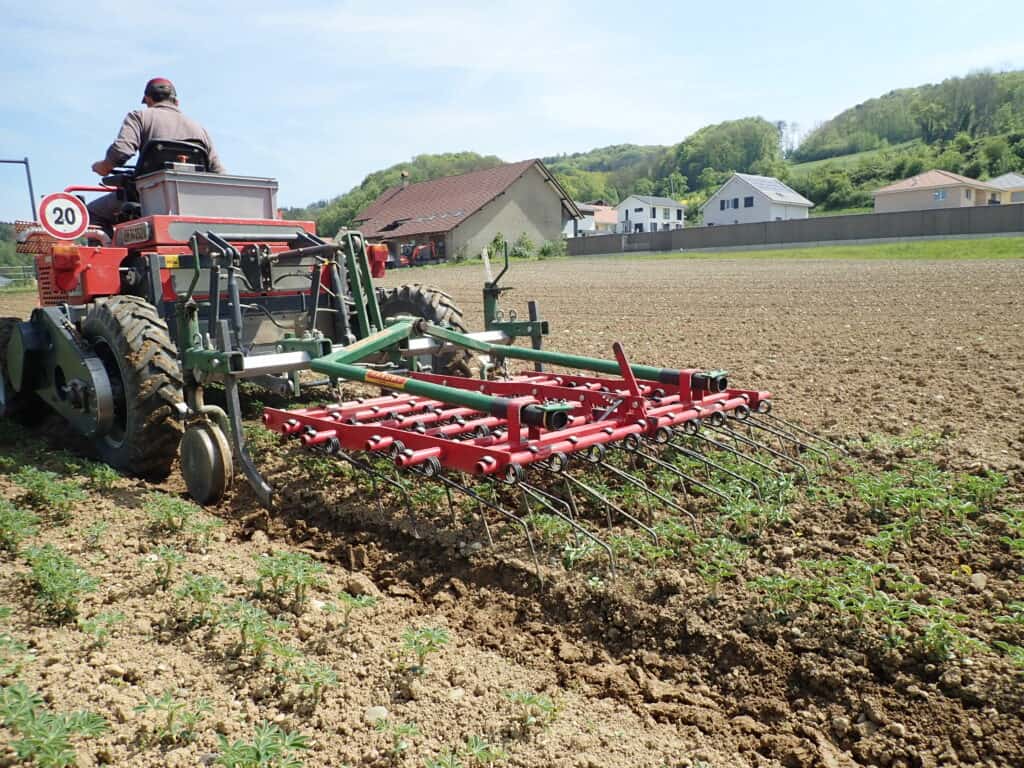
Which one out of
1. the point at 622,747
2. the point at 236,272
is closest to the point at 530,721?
the point at 622,747

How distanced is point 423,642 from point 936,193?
6333 centimetres

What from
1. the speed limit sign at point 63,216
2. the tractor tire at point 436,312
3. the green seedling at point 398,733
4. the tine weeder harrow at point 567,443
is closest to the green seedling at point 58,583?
the tine weeder harrow at point 567,443

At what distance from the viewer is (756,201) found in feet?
217

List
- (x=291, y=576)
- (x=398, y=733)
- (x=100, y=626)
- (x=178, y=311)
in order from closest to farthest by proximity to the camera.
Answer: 1. (x=398, y=733)
2. (x=100, y=626)
3. (x=291, y=576)
4. (x=178, y=311)

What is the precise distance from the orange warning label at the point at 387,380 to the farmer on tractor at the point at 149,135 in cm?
358

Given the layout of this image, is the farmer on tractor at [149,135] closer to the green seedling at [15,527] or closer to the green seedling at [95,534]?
the green seedling at [15,527]

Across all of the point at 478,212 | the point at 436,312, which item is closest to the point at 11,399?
the point at 436,312

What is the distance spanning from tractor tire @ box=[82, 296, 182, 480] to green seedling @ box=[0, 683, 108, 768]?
8.53ft

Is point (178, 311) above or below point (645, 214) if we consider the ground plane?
below

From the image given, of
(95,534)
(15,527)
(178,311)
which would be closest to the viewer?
(15,527)

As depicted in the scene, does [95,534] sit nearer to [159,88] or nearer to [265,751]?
[265,751]

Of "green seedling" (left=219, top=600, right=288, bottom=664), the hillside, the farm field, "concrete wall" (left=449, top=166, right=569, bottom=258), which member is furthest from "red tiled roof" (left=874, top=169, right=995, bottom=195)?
"green seedling" (left=219, top=600, right=288, bottom=664)

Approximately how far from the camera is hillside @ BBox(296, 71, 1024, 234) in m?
67.5

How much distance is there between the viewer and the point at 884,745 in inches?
96.7
